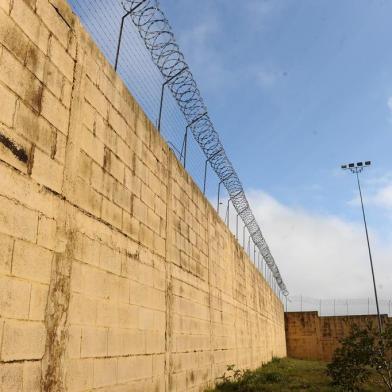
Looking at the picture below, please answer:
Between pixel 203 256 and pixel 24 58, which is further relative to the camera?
pixel 203 256

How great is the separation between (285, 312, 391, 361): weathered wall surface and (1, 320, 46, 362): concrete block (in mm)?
29892

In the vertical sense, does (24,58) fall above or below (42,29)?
below

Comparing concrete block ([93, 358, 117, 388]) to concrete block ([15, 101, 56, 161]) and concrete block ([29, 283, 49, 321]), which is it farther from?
concrete block ([15, 101, 56, 161])

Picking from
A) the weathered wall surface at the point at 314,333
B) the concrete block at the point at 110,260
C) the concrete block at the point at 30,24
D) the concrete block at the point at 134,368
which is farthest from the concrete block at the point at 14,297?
the weathered wall surface at the point at 314,333

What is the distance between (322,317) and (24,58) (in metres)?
31.5

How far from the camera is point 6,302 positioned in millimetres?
2971

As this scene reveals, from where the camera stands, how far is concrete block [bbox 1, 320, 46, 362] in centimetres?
295

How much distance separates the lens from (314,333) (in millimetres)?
31500

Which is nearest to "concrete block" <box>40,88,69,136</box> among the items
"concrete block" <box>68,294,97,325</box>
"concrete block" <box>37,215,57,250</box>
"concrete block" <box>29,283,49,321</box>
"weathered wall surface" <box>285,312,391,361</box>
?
"concrete block" <box>37,215,57,250</box>

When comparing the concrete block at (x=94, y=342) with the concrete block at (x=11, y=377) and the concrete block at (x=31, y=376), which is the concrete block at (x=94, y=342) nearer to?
the concrete block at (x=31, y=376)

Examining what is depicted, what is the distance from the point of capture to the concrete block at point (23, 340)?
295 cm

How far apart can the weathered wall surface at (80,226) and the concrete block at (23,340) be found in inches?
0.4

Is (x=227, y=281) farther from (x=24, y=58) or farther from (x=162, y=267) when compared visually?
(x=24, y=58)

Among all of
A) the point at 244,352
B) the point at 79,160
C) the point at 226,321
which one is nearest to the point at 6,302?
the point at 79,160
